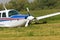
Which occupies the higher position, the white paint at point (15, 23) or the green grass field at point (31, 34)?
the white paint at point (15, 23)

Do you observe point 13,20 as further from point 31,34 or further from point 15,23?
point 31,34

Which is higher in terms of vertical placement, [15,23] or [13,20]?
[13,20]

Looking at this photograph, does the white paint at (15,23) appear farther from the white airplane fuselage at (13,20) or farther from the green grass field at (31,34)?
the green grass field at (31,34)

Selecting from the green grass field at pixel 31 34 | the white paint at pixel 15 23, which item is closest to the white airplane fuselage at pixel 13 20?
the white paint at pixel 15 23

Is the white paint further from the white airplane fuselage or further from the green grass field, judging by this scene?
the green grass field

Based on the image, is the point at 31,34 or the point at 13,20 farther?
the point at 13,20

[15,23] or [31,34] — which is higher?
[15,23]

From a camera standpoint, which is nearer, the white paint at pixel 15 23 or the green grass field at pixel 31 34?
the green grass field at pixel 31 34

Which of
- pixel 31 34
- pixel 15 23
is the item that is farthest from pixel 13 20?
pixel 31 34

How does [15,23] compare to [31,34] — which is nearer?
[31,34]

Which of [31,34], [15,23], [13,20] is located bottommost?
[31,34]

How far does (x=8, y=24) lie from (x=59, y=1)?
4639 centimetres

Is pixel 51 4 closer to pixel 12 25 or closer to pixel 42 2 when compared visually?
pixel 42 2

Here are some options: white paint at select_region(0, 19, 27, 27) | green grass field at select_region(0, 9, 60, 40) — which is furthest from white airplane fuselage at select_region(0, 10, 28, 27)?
green grass field at select_region(0, 9, 60, 40)
